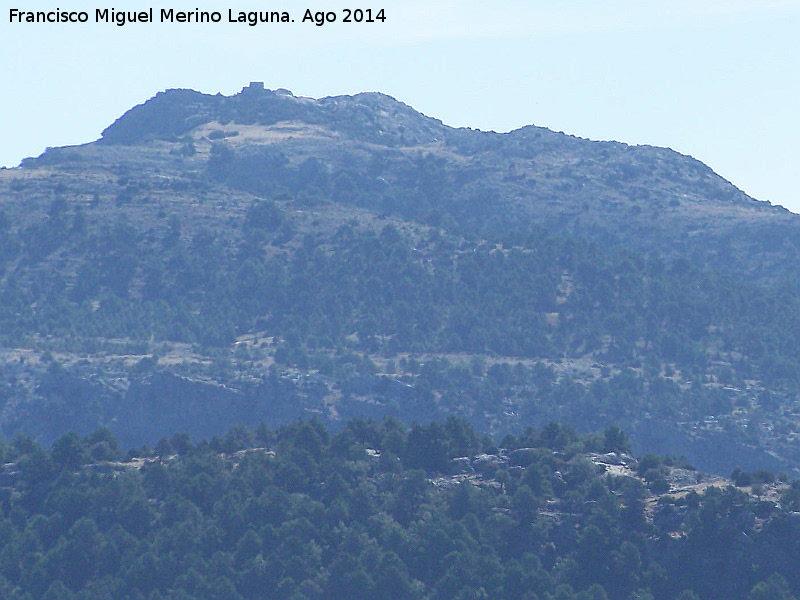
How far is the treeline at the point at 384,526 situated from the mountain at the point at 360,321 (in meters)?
48.1

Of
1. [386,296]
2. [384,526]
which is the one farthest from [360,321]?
[384,526]

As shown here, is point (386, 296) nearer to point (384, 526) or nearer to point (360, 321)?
point (360, 321)

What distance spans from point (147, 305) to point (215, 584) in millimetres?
81895

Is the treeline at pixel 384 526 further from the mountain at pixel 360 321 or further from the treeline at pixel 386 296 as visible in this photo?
the treeline at pixel 386 296

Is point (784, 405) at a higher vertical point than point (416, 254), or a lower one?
lower

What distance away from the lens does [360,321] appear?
481ft

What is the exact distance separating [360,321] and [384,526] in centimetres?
7389

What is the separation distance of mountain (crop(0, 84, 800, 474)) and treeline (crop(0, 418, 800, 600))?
48058 mm

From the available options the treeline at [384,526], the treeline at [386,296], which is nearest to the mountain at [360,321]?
the treeline at [386,296]

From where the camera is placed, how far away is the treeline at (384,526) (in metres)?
68.3

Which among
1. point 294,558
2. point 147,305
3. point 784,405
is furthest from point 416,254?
point 294,558

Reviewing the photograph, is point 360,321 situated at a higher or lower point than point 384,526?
higher

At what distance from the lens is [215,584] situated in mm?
67562

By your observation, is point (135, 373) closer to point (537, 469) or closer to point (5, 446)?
point (5, 446)
